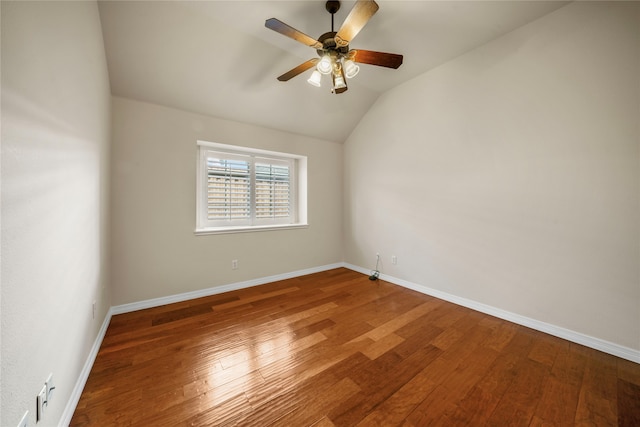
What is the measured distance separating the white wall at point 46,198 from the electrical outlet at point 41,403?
0.03 metres

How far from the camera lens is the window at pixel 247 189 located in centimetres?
306

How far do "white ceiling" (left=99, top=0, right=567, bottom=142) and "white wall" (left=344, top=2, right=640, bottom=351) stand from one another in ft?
1.12

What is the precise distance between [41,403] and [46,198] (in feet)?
2.71

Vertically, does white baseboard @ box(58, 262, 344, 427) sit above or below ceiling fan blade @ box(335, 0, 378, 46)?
below

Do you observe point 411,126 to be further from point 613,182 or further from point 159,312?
point 159,312

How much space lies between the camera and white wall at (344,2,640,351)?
177cm

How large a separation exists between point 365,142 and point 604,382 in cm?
338

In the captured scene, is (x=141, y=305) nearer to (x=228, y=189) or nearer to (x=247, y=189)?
(x=228, y=189)

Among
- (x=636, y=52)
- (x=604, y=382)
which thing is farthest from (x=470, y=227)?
(x=636, y=52)

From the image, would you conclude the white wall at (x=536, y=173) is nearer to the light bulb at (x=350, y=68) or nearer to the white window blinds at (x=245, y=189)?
the light bulb at (x=350, y=68)

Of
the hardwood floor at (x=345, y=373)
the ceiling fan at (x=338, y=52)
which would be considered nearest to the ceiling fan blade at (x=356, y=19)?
the ceiling fan at (x=338, y=52)

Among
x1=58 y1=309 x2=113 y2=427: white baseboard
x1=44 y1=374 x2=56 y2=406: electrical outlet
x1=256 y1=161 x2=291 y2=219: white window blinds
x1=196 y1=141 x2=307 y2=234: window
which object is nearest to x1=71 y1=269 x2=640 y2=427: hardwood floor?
x1=58 y1=309 x2=113 y2=427: white baseboard

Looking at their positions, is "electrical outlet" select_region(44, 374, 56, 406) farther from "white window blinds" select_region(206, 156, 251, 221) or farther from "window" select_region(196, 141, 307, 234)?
"white window blinds" select_region(206, 156, 251, 221)

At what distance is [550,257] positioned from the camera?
2.08 meters
